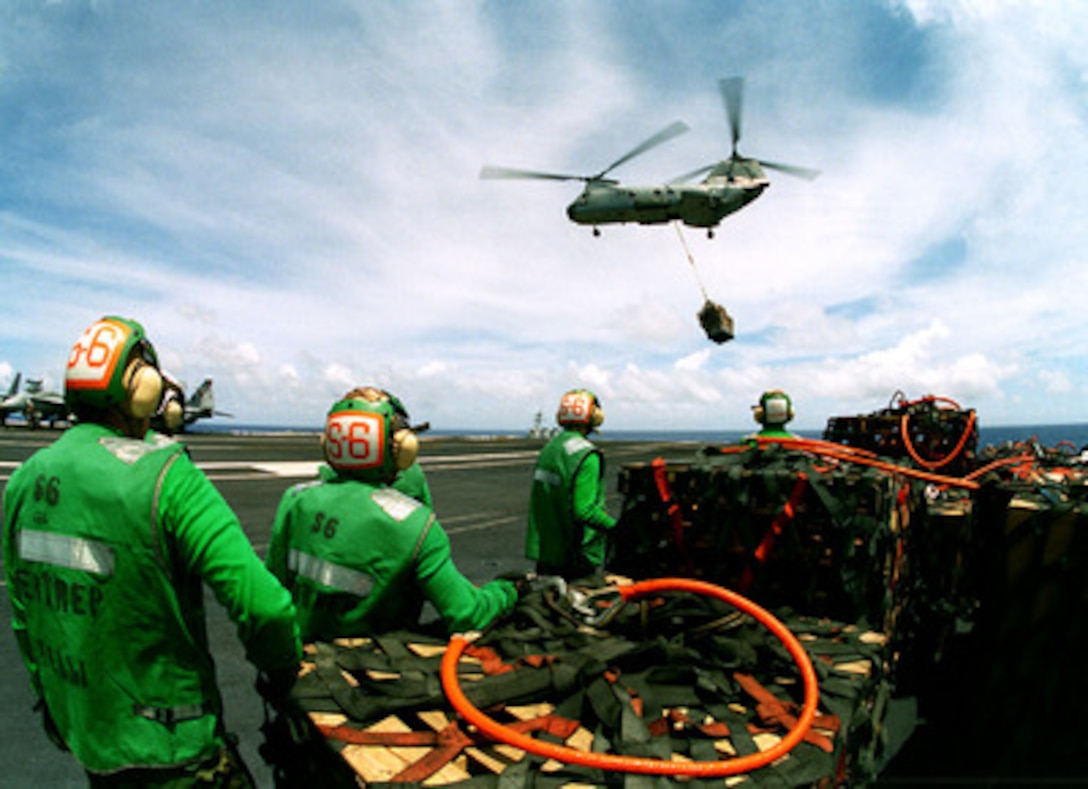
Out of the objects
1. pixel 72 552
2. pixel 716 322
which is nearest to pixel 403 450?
pixel 72 552

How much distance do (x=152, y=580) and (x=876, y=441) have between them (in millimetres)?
9891

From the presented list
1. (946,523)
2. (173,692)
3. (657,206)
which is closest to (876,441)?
(946,523)

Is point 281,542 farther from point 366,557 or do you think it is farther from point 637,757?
point 637,757

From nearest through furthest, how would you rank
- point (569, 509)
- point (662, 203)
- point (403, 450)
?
point (403, 450)
point (569, 509)
point (662, 203)

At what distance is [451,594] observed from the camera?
2.59 metres

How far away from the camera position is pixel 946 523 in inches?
186

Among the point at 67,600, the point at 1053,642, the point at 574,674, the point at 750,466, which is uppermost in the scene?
the point at 750,466

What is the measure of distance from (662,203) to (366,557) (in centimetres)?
A: 2331

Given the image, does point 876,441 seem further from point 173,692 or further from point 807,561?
point 173,692

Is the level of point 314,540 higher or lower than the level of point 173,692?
higher

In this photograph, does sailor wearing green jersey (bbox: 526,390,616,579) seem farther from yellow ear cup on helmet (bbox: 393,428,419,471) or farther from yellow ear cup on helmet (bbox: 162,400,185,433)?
yellow ear cup on helmet (bbox: 162,400,185,433)

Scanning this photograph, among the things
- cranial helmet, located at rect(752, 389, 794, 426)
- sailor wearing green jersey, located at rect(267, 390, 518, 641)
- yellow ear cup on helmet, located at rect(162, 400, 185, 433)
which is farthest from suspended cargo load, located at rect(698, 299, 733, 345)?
sailor wearing green jersey, located at rect(267, 390, 518, 641)

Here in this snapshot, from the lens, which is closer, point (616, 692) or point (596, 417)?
point (616, 692)

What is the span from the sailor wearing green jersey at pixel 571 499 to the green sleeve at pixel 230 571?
3.52 meters
